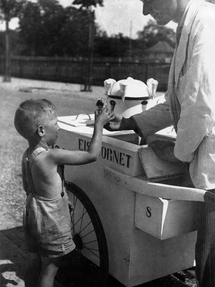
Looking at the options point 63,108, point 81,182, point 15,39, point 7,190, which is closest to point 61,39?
point 15,39

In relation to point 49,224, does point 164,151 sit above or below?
above

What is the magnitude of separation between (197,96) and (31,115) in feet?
2.48

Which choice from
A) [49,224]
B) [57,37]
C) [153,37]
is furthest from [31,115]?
[57,37]

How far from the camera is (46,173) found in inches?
74.4

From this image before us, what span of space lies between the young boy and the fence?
10.7m

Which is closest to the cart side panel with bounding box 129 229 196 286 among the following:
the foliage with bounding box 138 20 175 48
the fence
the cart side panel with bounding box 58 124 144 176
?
the cart side panel with bounding box 58 124 144 176

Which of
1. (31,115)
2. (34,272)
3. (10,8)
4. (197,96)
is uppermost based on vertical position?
(10,8)

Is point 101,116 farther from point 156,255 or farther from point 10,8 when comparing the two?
point 10,8

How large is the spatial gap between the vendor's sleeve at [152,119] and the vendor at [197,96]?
29cm

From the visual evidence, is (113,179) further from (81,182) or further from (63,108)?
(63,108)

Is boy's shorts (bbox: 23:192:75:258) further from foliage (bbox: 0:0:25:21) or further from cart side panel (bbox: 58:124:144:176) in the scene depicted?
foliage (bbox: 0:0:25:21)

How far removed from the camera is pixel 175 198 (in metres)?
1.90

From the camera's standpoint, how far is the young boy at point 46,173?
1883mm

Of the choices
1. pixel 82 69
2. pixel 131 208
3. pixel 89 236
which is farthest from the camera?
pixel 82 69
